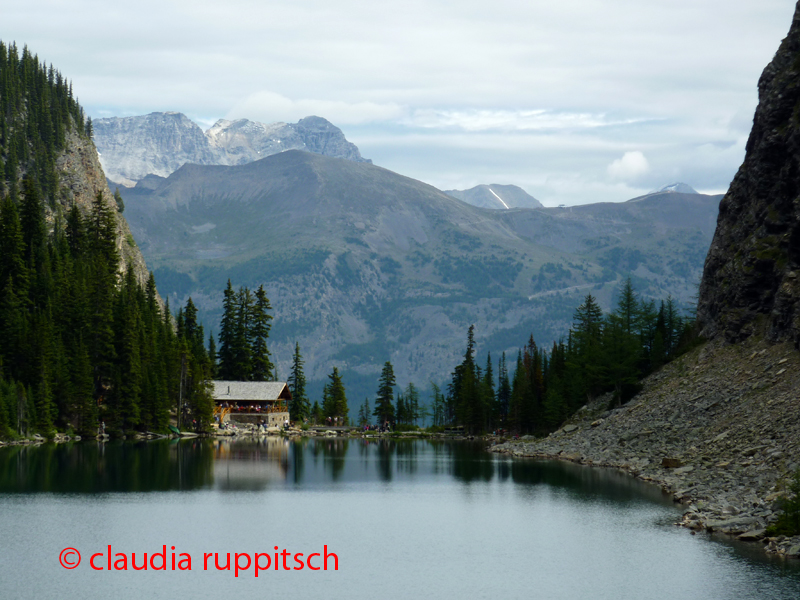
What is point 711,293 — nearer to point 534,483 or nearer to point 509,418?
point 534,483

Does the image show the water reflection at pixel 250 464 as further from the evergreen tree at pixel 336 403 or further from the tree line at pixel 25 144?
the tree line at pixel 25 144

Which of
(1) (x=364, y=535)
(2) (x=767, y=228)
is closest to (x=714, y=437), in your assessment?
(2) (x=767, y=228)

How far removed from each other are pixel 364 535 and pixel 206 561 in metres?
10.3

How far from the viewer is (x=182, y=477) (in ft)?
237

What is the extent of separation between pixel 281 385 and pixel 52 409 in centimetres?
5110

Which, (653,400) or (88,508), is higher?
(653,400)

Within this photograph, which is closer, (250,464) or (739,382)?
(739,382)

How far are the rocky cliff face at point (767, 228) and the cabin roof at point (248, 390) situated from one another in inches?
3103

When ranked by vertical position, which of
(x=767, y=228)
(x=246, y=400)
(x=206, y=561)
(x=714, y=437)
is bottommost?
(x=206, y=561)

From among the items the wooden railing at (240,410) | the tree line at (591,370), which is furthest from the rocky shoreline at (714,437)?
the wooden railing at (240,410)

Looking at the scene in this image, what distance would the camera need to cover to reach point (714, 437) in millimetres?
71062

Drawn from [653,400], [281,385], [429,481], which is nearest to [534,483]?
[429,481]

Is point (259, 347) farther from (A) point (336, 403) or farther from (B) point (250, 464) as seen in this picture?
(B) point (250, 464)

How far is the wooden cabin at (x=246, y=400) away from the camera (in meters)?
154
